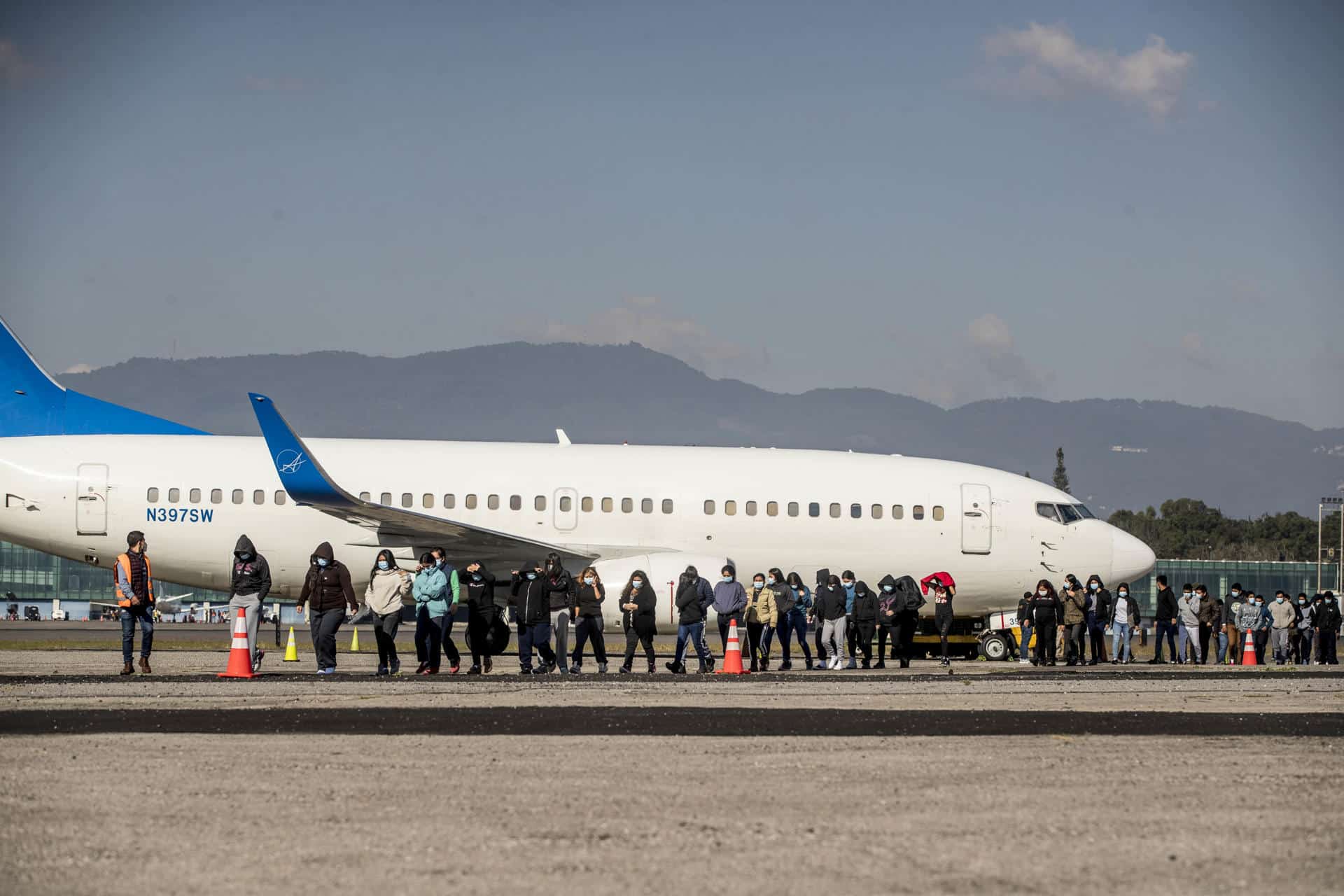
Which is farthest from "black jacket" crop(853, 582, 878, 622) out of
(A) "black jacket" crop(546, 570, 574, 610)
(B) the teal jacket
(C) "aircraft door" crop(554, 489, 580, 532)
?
(B) the teal jacket

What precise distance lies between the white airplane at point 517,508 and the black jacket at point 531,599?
13.8 feet

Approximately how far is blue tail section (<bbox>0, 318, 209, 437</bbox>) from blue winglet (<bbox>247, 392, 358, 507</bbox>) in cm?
432

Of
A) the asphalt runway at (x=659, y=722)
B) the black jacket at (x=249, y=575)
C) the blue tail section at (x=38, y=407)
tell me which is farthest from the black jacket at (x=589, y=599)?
the blue tail section at (x=38, y=407)

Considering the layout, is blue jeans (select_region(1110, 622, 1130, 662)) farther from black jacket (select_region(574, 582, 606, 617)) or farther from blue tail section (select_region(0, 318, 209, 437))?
blue tail section (select_region(0, 318, 209, 437))

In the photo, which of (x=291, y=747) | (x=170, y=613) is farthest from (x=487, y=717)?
(x=170, y=613)

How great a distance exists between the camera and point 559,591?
22406 millimetres

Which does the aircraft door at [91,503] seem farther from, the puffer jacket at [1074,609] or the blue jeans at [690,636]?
the puffer jacket at [1074,609]

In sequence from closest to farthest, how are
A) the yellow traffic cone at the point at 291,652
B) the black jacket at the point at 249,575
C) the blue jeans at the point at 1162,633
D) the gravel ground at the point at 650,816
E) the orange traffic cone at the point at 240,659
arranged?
1. the gravel ground at the point at 650,816
2. the orange traffic cone at the point at 240,659
3. the black jacket at the point at 249,575
4. the yellow traffic cone at the point at 291,652
5. the blue jeans at the point at 1162,633

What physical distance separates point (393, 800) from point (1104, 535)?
76.0 ft

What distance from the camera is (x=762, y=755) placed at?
11.4 metres

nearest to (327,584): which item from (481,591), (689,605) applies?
(481,591)

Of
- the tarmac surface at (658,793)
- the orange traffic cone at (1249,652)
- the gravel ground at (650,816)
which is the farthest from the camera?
the orange traffic cone at (1249,652)

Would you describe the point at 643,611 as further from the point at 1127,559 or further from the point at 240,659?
the point at 1127,559

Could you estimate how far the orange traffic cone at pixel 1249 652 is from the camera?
1235 inches
